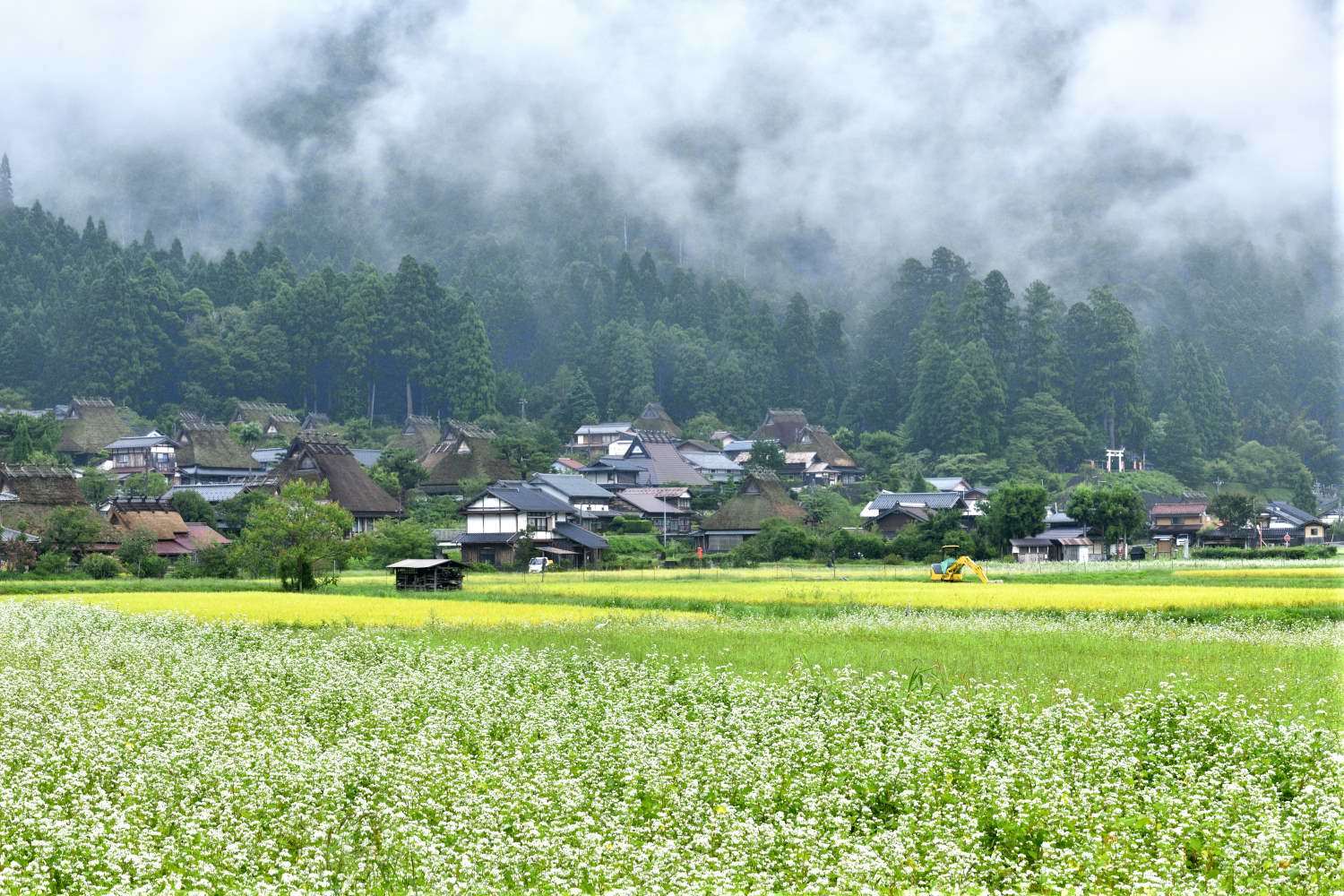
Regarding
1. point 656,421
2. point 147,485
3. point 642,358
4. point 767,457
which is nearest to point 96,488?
point 147,485

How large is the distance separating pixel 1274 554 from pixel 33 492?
39.0 m

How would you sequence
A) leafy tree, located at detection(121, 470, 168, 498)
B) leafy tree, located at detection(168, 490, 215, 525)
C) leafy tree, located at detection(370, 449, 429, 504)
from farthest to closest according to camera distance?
leafy tree, located at detection(370, 449, 429, 504), leafy tree, located at detection(121, 470, 168, 498), leafy tree, located at detection(168, 490, 215, 525)

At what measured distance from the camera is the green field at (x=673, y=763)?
26.7 feet

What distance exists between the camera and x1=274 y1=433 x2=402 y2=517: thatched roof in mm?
55688

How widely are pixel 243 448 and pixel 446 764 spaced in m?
62.6

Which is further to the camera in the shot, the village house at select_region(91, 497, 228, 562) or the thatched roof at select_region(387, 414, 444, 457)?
the thatched roof at select_region(387, 414, 444, 457)

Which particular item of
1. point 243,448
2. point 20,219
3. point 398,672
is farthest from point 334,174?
point 398,672

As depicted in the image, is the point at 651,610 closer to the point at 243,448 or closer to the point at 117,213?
the point at 243,448

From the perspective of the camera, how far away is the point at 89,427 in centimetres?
7131

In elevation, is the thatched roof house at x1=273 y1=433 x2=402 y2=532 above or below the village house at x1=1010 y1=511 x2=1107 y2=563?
above

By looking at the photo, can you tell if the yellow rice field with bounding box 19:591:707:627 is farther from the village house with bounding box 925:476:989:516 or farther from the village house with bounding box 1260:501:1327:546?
the village house with bounding box 1260:501:1327:546

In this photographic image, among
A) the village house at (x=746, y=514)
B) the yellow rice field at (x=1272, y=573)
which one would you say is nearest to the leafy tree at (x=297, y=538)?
the yellow rice field at (x=1272, y=573)

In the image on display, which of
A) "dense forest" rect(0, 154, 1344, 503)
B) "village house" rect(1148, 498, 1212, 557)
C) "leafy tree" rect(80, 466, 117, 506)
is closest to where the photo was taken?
"leafy tree" rect(80, 466, 117, 506)

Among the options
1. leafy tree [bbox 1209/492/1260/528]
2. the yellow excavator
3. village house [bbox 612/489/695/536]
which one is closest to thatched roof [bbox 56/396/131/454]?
village house [bbox 612/489/695/536]
